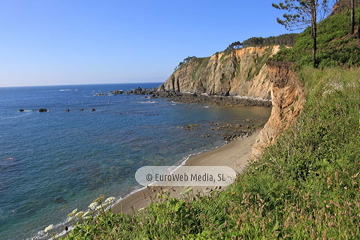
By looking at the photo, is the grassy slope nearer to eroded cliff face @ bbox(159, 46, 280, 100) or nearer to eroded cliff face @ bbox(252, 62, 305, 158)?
eroded cliff face @ bbox(252, 62, 305, 158)

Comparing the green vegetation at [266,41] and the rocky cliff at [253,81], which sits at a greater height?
the green vegetation at [266,41]

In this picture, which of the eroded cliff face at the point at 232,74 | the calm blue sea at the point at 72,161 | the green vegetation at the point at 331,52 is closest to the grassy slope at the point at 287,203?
the green vegetation at the point at 331,52

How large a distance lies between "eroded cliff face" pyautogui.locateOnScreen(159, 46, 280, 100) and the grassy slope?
159 feet

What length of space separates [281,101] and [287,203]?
399 inches

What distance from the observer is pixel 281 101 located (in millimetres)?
12852

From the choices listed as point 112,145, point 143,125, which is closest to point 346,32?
point 112,145

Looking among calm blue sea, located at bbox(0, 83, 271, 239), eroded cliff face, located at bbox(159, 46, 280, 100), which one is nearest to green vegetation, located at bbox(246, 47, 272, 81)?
eroded cliff face, located at bbox(159, 46, 280, 100)

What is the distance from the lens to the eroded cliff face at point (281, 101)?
12047 millimetres

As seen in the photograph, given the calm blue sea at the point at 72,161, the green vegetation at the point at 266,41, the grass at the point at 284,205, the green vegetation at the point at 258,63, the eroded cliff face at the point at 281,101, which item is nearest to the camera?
the grass at the point at 284,205

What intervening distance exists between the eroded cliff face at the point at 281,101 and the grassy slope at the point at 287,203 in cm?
423
